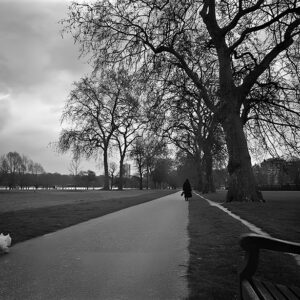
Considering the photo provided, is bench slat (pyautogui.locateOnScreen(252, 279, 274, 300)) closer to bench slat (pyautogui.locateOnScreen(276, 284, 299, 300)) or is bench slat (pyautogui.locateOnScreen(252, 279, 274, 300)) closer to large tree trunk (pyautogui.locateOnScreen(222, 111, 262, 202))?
bench slat (pyautogui.locateOnScreen(276, 284, 299, 300))

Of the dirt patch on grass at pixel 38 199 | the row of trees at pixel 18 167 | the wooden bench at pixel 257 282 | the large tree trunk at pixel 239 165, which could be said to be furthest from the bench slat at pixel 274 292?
the row of trees at pixel 18 167

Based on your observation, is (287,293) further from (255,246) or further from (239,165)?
(239,165)

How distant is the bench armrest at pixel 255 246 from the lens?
3326mm

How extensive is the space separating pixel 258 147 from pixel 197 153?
27.2 m

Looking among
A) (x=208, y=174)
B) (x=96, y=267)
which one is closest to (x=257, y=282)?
(x=96, y=267)

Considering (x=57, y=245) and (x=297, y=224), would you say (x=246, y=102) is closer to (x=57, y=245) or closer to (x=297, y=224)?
(x=297, y=224)

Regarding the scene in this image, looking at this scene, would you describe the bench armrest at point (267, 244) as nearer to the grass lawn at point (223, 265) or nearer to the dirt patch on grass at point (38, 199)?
the grass lawn at point (223, 265)

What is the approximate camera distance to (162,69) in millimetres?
24234

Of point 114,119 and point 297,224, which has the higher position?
point 114,119

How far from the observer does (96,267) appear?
20.7 ft

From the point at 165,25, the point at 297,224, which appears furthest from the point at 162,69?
the point at 297,224

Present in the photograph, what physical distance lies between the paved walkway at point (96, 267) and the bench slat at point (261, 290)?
4.77 feet

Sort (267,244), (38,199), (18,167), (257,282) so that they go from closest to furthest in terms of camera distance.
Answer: (267,244), (257,282), (38,199), (18,167)

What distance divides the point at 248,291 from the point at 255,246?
16.6 inches
